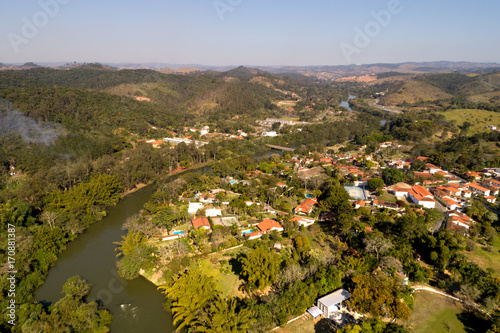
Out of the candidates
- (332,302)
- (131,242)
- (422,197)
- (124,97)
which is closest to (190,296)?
(332,302)

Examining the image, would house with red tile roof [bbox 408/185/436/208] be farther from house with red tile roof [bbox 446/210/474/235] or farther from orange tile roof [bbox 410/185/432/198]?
house with red tile roof [bbox 446/210/474/235]

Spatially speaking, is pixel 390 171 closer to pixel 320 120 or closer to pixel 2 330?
pixel 2 330

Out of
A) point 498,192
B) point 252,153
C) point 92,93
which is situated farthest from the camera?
point 92,93

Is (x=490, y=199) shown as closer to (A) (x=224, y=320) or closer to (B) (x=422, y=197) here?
(B) (x=422, y=197)

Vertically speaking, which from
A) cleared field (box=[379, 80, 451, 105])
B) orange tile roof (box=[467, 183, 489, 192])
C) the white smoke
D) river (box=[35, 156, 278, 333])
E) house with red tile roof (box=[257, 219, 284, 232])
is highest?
cleared field (box=[379, 80, 451, 105])

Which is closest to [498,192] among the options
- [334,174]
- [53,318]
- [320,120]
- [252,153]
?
[334,174]

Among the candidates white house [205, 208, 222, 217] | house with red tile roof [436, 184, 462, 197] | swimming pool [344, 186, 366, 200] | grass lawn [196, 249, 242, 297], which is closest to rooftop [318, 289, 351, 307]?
grass lawn [196, 249, 242, 297]
